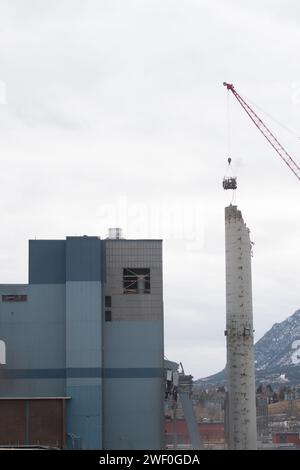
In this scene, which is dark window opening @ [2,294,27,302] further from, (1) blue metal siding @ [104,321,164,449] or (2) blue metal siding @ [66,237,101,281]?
(1) blue metal siding @ [104,321,164,449]

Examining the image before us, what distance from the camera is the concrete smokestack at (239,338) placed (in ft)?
435

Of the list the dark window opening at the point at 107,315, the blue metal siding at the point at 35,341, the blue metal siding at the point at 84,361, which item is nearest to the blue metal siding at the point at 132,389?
the dark window opening at the point at 107,315

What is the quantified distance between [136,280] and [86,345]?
10788mm

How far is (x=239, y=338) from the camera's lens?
134m

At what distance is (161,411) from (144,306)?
42.3ft

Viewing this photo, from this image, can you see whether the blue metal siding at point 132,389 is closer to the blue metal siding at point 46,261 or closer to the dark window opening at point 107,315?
the dark window opening at point 107,315

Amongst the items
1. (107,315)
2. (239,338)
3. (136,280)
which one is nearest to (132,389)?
(107,315)

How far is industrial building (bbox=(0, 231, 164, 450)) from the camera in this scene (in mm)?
115812

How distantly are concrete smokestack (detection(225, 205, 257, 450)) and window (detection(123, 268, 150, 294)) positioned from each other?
17527mm

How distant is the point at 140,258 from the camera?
122500 mm

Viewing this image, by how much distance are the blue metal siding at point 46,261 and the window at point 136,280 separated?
25.6 ft
